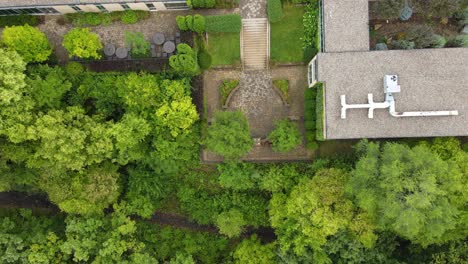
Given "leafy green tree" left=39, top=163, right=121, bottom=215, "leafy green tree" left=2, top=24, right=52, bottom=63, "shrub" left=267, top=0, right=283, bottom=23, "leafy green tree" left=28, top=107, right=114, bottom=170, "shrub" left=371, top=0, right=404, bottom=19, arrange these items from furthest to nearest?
"shrub" left=267, top=0, right=283, bottom=23 < "shrub" left=371, top=0, right=404, bottom=19 < "leafy green tree" left=39, top=163, right=121, bottom=215 < "leafy green tree" left=2, top=24, right=52, bottom=63 < "leafy green tree" left=28, top=107, right=114, bottom=170

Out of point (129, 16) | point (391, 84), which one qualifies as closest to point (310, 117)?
point (391, 84)

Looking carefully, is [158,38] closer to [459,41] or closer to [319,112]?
[319,112]

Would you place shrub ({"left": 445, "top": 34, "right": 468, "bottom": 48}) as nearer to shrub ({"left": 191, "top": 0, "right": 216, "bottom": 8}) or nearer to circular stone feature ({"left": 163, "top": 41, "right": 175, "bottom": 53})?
shrub ({"left": 191, "top": 0, "right": 216, "bottom": 8})

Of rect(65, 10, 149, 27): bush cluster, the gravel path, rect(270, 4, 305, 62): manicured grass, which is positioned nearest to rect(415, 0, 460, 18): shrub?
rect(270, 4, 305, 62): manicured grass

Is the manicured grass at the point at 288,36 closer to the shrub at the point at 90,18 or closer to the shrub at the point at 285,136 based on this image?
the shrub at the point at 285,136

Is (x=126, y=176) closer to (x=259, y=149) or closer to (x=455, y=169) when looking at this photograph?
(x=259, y=149)

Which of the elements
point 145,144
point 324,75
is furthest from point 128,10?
point 324,75

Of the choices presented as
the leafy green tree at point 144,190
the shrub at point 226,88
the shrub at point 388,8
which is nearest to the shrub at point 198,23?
the shrub at point 226,88
